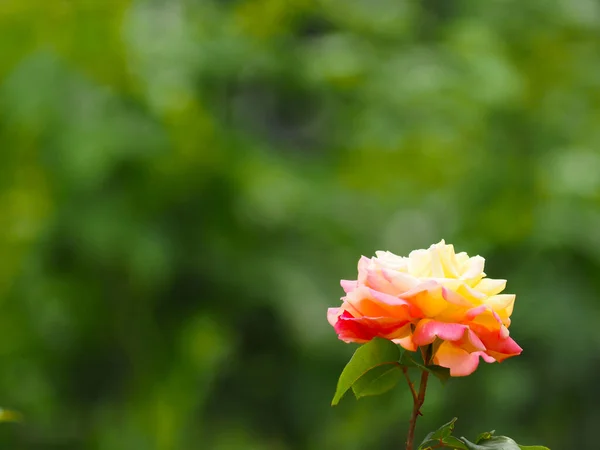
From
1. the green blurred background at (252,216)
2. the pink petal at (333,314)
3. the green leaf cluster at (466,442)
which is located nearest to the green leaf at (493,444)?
the green leaf cluster at (466,442)

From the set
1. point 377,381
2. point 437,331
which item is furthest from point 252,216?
point 437,331

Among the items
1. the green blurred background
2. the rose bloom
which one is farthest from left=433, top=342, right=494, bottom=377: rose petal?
the green blurred background

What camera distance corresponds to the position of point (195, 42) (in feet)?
12.0

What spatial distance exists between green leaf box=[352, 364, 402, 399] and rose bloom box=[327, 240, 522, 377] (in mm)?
59

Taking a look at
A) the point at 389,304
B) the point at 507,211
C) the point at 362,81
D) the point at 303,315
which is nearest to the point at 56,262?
the point at 303,315

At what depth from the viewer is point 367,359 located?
26.2 inches

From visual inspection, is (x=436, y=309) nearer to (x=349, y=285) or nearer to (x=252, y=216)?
(x=349, y=285)

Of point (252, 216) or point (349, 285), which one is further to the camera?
point (252, 216)

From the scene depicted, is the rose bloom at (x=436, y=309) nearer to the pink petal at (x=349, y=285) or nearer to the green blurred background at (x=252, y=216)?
the pink petal at (x=349, y=285)

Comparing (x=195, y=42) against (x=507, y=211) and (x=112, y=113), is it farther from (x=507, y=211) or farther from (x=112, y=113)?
(x=507, y=211)

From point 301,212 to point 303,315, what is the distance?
392 mm

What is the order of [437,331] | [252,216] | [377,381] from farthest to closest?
1. [252,216]
2. [377,381]
3. [437,331]

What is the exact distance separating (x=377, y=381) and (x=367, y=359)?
4 centimetres

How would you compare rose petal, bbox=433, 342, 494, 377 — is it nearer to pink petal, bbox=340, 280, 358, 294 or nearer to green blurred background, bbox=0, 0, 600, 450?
pink petal, bbox=340, 280, 358, 294
